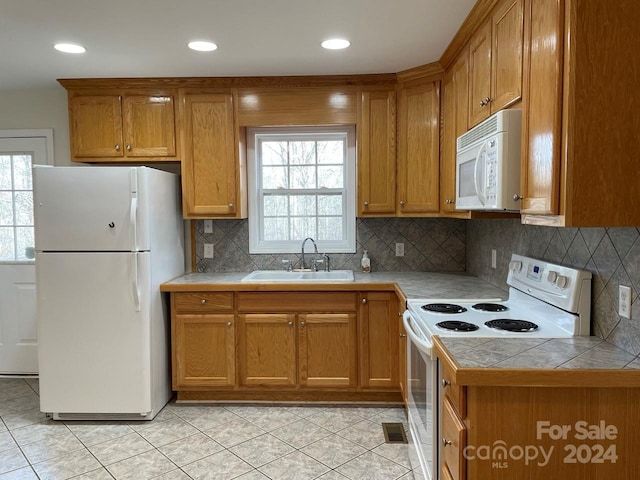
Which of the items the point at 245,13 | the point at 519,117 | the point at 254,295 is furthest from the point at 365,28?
the point at 254,295

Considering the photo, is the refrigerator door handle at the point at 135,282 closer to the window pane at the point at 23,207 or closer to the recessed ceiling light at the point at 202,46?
the recessed ceiling light at the point at 202,46

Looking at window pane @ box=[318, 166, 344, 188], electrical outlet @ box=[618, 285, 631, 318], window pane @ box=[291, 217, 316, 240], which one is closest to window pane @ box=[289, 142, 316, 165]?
window pane @ box=[318, 166, 344, 188]

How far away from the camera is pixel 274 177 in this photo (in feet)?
11.8

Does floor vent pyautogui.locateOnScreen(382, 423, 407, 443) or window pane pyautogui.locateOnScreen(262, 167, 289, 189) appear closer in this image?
floor vent pyautogui.locateOnScreen(382, 423, 407, 443)

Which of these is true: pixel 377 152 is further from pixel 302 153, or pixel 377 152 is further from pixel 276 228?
pixel 276 228

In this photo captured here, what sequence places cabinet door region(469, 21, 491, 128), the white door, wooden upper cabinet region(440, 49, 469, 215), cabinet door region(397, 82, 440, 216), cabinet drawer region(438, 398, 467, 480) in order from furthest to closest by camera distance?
1. the white door
2. cabinet door region(397, 82, 440, 216)
3. wooden upper cabinet region(440, 49, 469, 215)
4. cabinet door region(469, 21, 491, 128)
5. cabinet drawer region(438, 398, 467, 480)

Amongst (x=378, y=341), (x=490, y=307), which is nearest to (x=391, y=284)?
(x=378, y=341)

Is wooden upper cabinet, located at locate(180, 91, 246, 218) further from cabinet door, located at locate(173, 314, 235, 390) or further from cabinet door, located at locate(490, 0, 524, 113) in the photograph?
cabinet door, located at locate(490, 0, 524, 113)

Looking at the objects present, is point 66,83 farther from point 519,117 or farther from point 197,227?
point 519,117

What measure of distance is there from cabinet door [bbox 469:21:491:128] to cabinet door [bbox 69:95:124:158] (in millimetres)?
2440

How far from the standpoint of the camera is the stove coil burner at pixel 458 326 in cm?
178

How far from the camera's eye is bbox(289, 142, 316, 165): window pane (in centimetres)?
356

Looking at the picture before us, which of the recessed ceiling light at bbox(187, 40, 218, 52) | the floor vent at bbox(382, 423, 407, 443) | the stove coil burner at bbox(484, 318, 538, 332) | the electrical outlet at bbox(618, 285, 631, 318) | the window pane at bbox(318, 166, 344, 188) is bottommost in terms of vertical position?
the floor vent at bbox(382, 423, 407, 443)

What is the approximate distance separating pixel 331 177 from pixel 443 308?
1.72 metres
